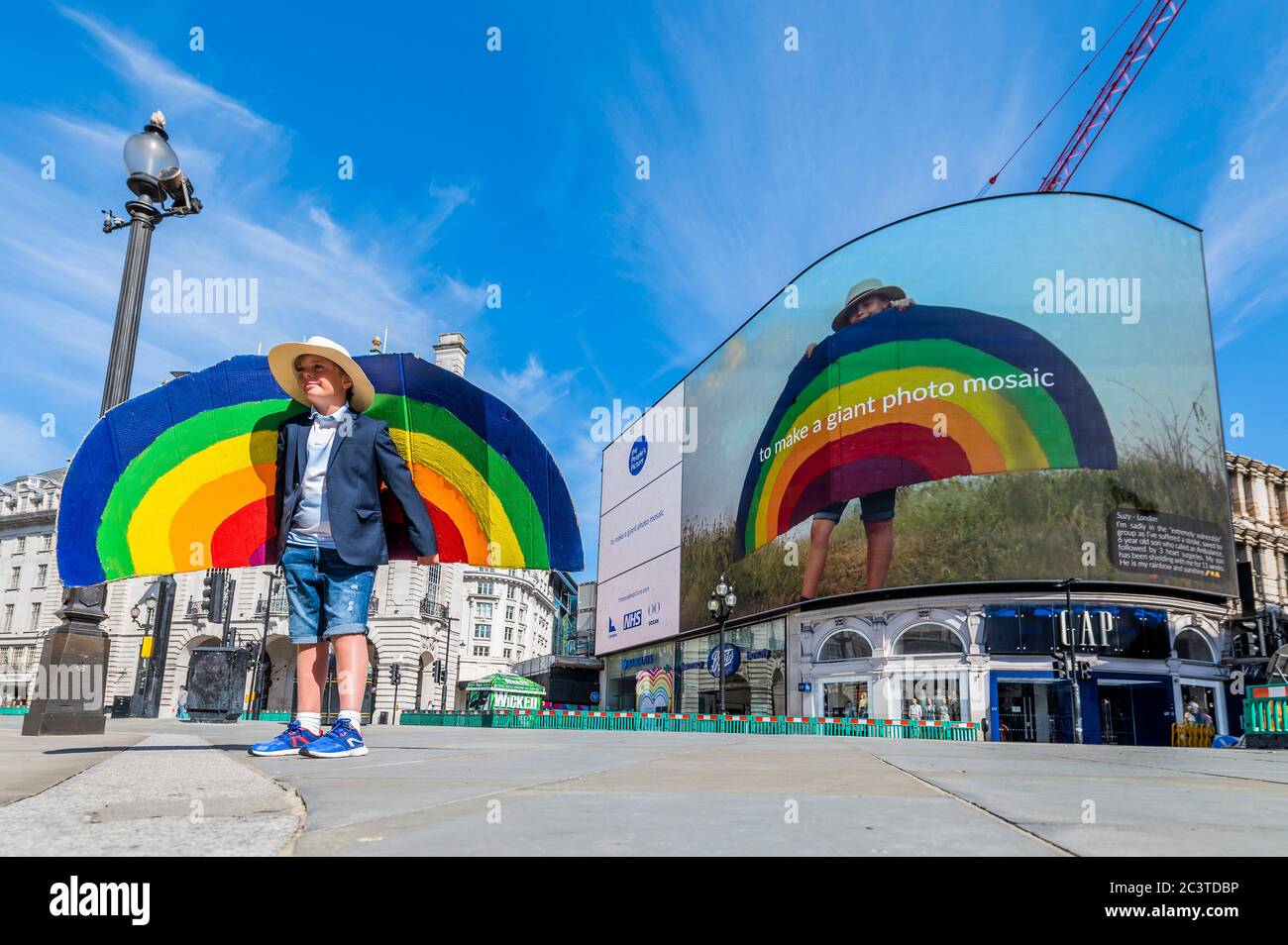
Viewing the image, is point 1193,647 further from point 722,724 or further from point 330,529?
point 330,529

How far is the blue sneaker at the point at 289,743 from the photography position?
15.3 ft

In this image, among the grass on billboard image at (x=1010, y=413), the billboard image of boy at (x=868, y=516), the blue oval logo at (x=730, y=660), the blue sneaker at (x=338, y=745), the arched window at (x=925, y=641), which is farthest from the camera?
the blue oval logo at (x=730, y=660)

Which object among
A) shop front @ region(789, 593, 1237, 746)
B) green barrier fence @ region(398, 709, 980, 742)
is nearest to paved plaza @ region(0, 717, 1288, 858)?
green barrier fence @ region(398, 709, 980, 742)

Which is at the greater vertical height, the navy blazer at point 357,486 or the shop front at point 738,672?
the navy blazer at point 357,486

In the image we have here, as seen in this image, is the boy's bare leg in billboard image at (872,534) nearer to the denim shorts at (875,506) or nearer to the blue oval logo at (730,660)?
the denim shorts at (875,506)

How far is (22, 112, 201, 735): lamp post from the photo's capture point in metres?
7.83

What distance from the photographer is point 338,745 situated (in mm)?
4727

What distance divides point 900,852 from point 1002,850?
0.21 m

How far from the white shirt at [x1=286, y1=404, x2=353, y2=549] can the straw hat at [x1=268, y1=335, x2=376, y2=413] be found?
244 millimetres

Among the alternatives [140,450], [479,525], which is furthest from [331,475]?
[140,450]

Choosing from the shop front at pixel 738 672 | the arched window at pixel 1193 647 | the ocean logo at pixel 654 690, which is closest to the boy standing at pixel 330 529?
the shop front at pixel 738 672

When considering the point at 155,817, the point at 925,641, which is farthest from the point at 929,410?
the point at 155,817

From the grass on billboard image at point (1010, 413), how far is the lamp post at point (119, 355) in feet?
95.7
